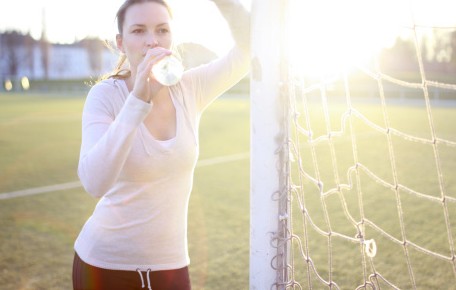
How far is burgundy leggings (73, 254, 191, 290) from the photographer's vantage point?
1.99 m

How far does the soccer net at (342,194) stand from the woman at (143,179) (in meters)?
0.29

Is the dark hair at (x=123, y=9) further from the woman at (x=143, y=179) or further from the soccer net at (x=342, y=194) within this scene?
the soccer net at (x=342, y=194)

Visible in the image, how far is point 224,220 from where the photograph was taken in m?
5.70

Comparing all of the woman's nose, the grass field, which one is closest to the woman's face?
the woman's nose

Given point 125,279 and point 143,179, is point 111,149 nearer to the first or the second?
point 143,179

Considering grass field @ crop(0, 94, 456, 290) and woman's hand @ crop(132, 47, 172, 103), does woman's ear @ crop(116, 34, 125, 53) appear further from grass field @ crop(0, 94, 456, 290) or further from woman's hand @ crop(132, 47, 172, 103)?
grass field @ crop(0, 94, 456, 290)

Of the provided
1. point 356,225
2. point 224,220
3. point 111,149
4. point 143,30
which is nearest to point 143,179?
point 111,149

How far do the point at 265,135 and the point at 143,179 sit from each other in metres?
0.50

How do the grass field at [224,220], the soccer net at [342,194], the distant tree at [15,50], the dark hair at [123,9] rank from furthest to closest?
the distant tree at [15,50], the grass field at [224,220], the soccer net at [342,194], the dark hair at [123,9]

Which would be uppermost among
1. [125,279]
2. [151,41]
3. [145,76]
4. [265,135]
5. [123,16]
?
[123,16]

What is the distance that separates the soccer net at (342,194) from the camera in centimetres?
211

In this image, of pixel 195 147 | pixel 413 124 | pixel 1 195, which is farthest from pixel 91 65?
pixel 195 147

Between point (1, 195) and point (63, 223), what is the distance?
5.38 ft

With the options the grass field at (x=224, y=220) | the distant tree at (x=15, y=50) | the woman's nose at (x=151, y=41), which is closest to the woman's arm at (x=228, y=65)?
the woman's nose at (x=151, y=41)
